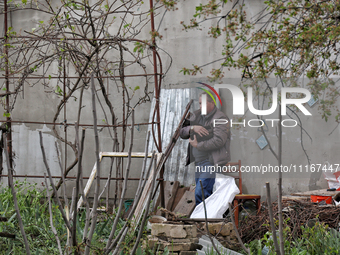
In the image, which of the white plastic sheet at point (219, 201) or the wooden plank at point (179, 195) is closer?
the white plastic sheet at point (219, 201)

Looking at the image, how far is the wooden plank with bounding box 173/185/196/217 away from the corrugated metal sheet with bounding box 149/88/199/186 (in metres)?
0.36

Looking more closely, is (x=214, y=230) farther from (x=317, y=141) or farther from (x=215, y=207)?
(x=317, y=141)

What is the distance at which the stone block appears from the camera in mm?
3729

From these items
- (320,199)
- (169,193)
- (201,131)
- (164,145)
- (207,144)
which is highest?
(201,131)

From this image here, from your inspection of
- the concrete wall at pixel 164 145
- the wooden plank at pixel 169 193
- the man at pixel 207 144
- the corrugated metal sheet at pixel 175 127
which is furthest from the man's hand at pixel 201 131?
the concrete wall at pixel 164 145

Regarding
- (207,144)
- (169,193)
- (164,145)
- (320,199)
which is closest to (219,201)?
(207,144)

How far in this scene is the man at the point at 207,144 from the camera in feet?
17.4

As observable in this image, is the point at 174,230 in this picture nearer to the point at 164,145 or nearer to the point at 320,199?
the point at 320,199

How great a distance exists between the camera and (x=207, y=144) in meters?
5.30

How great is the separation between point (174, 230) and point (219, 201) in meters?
1.48

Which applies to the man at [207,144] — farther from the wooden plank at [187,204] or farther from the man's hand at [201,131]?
the wooden plank at [187,204]

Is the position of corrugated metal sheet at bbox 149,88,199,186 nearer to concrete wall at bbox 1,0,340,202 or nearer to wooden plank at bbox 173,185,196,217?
concrete wall at bbox 1,0,340,202

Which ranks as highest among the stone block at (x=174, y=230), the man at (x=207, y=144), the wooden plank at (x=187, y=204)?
the man at (x=207, y=144)

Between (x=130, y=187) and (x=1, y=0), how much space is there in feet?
14.3
